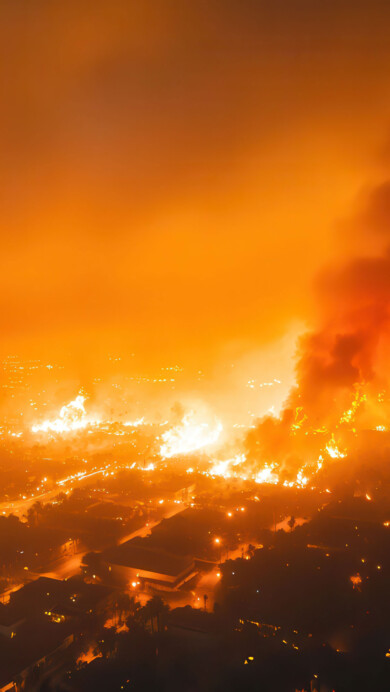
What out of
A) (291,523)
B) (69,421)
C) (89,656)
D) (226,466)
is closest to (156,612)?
(89,656)

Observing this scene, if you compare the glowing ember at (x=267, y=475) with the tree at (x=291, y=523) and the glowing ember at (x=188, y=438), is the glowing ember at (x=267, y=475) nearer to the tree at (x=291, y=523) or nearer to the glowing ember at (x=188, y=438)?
the tree at (x=291, y=523)

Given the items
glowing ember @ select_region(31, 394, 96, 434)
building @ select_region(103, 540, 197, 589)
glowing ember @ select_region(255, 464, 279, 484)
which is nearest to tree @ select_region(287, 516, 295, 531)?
building @ select_region(103, 540, 197, 589)

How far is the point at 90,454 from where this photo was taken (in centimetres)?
5628

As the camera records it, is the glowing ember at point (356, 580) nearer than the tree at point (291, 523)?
Yes

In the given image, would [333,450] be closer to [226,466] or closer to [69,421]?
[226,466]

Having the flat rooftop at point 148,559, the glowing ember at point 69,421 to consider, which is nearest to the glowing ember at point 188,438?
the glowing ember at point 69,421

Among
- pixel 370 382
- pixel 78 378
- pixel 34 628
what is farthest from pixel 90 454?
pixel 78 378

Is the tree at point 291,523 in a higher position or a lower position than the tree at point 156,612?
higher

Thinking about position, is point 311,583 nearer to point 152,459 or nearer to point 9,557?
point 9,557

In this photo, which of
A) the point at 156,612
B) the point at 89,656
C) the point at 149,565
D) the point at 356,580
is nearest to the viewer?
the point at 89,656

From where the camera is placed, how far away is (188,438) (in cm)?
5984

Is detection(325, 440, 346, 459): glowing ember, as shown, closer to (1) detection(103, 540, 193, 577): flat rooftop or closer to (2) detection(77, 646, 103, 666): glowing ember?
(1) detection(103, 540, 193, 577): flat rooftop

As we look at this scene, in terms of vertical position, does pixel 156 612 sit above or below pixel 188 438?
below

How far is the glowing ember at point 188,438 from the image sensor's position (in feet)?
181
